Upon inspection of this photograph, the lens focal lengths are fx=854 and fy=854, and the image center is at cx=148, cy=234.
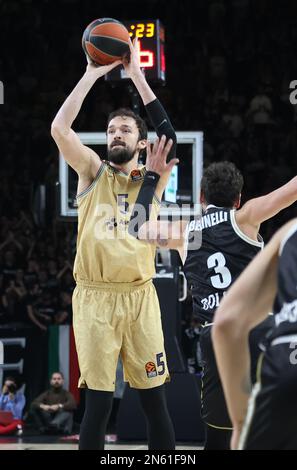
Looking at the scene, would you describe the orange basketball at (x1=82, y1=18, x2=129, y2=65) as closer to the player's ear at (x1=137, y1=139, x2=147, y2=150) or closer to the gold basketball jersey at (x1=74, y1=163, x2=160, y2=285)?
the player's ear at (x1=137, y1=139, x2=147, y2=150)

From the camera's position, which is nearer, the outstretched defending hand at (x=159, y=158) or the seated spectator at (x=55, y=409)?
the outstretched defending hand at (x=159, y=158)

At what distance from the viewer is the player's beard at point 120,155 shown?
5.07 m

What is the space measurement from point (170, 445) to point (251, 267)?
8.32 ft

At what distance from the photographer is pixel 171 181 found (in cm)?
861

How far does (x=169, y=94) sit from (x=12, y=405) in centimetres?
656

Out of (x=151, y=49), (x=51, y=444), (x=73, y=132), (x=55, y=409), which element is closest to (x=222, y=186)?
(x=73, y=132)

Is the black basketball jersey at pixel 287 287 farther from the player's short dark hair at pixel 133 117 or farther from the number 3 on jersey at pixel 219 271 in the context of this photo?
the player's short dark hair at pixel 133 117

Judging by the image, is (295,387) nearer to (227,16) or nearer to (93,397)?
(93,397)

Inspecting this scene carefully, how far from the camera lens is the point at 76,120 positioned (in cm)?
1440

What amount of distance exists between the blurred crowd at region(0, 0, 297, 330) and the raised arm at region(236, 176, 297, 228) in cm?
732

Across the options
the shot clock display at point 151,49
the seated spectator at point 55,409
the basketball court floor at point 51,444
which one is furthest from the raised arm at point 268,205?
the seated spectator at point 55,409

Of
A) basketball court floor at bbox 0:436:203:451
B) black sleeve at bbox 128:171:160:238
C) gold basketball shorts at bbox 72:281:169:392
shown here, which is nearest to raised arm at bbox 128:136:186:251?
black sleeve at bbox 128:171:160:238

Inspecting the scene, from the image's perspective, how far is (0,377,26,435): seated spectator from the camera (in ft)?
30.3

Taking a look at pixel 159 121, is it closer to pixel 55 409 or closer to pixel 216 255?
pixel 216 255
